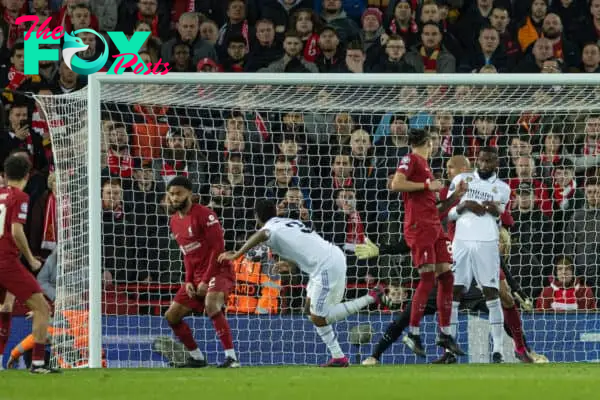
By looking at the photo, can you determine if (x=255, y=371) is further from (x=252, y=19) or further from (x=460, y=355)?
(x=252, y=19)

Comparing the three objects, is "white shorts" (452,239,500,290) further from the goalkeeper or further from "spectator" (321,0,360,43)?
"spectator" (321,0,360,43)

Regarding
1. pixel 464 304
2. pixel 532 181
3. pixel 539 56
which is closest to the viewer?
pixel 464 304

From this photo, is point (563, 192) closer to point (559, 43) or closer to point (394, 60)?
point (394, 60)

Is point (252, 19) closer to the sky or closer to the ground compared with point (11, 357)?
closer to the sky

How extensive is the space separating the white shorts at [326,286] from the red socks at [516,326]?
5.74 feet

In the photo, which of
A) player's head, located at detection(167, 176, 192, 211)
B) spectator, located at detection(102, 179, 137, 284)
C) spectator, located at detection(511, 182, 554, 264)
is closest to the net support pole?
player's head, located at detection(167, 176, 192, 211)

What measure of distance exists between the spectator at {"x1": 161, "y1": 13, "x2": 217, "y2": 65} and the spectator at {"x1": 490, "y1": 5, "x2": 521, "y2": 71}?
327 centimetres

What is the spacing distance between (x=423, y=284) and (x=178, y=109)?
400 cm

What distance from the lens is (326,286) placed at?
11.5 m

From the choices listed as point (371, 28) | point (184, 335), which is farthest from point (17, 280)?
point (371, 28)

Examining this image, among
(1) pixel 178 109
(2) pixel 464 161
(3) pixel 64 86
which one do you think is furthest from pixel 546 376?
(3) pixel 64 86

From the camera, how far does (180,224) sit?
11.9 m

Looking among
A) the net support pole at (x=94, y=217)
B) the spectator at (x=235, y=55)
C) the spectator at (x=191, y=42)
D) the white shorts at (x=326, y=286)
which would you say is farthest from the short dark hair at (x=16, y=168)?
the spectator at (x=235, y=55)

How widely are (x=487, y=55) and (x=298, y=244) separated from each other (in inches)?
202
